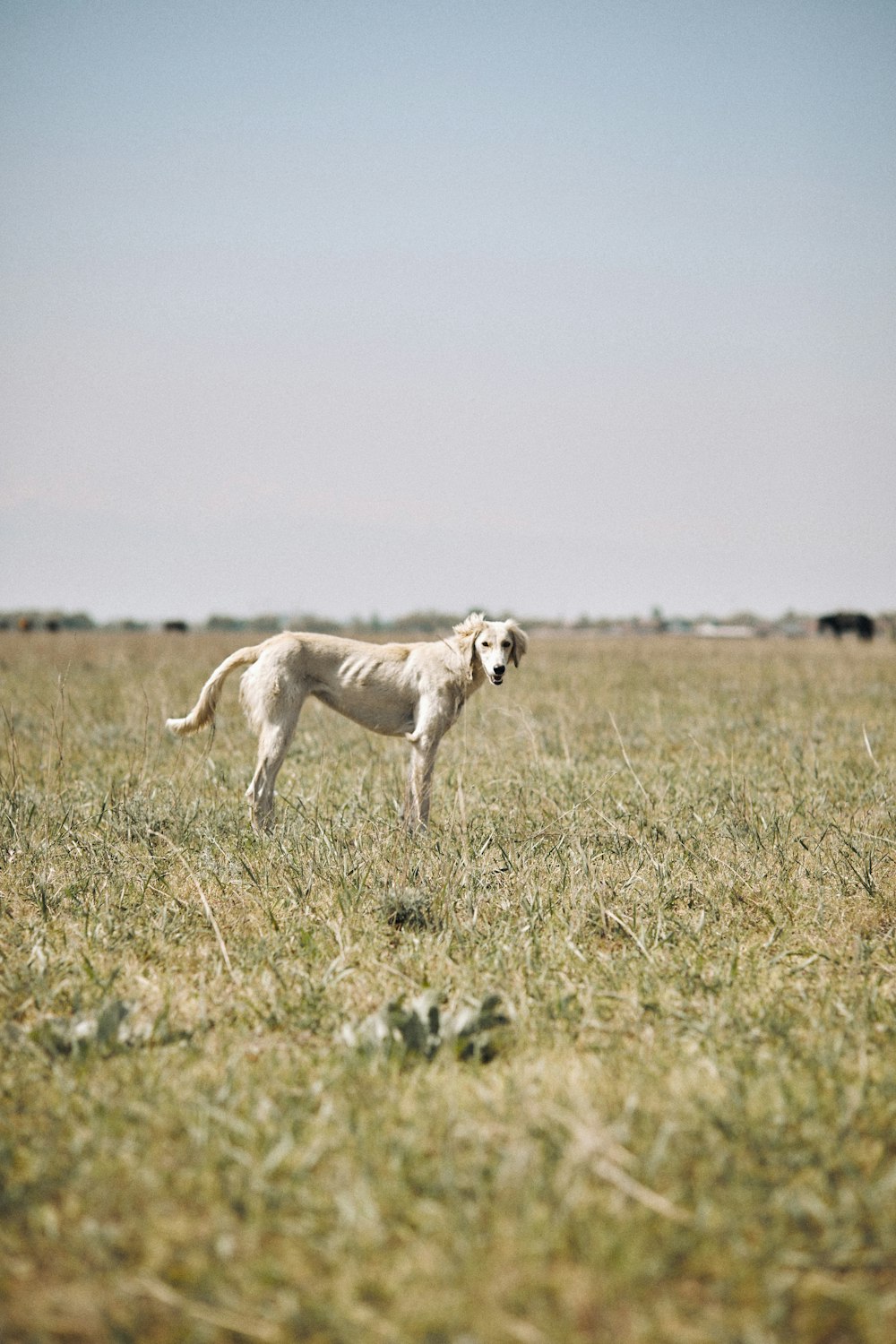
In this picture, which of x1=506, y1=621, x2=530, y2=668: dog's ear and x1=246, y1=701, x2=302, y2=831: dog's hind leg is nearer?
x1=246, y1=701, x2=302, y2=831: dog's hind leg

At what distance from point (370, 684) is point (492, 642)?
2.85 feet

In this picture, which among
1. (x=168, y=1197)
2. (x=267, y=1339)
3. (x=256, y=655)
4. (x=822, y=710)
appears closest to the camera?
(x=267, y=1339)

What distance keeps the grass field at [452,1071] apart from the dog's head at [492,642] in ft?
1.79

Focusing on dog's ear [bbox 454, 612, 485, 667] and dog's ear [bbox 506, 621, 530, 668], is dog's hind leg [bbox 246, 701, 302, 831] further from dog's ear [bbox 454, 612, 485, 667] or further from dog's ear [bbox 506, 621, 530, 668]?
dog's ear [bbox 506, 621, 530, 668]

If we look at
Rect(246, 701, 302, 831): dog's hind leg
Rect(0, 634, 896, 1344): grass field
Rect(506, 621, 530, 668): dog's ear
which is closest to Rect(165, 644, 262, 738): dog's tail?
Rect(246, 701, 302, 831): dog's hind leg

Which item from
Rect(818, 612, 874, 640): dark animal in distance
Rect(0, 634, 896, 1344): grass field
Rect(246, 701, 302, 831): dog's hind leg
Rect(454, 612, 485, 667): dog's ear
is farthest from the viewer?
Rect(818, 612, 874, 640): dark animal in distance

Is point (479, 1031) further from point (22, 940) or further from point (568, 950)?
point (22, 940)

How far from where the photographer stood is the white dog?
5891 mm

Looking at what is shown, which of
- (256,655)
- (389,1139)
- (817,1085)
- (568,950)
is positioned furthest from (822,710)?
(389,1139)

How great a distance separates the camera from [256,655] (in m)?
6.08

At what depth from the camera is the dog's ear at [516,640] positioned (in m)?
6.12

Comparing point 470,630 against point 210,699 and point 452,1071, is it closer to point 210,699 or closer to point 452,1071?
point 210,699

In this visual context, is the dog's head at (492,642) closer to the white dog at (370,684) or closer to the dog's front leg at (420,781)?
the white dog at (370,684)

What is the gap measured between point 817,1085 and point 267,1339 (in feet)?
5.62
